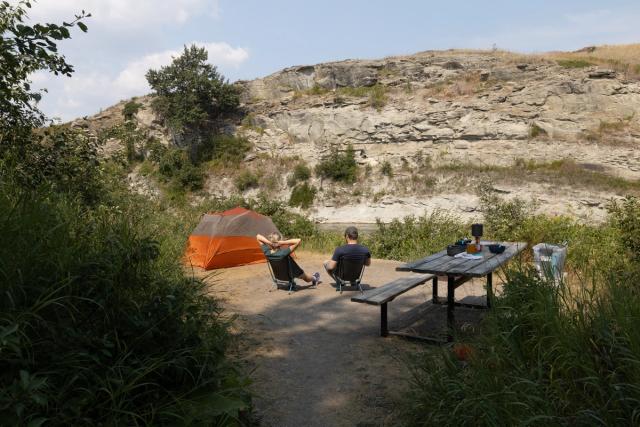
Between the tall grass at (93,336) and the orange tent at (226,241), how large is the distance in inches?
285

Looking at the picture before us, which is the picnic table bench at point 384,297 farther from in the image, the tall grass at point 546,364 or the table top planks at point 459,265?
the tall grass at point 546,364

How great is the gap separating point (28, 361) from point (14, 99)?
3.77 meters

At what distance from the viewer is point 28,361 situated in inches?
88.5

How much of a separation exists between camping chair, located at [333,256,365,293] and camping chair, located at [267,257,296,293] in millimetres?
731

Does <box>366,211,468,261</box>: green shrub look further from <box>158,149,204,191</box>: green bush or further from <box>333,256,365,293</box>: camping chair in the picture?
<box>158,149,204,191</box>: green bush

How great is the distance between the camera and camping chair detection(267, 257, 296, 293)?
795cm

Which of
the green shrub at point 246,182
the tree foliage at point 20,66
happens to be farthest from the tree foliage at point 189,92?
the tree foliage at point 20,66

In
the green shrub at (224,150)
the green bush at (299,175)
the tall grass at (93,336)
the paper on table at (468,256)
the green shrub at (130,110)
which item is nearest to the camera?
the tall grass at (93,336)

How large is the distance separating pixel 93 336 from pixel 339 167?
25581 millimetres

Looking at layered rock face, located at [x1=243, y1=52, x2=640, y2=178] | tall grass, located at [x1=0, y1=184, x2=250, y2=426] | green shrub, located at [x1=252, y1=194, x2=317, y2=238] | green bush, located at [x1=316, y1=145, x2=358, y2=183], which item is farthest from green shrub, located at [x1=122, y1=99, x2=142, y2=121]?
tall grass, located at [x1=0, y1=184, x2=250, y2=426]

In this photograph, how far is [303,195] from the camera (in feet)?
91.7

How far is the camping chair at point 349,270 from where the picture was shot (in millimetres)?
7438

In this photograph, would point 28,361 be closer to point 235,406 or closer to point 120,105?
point 235,406

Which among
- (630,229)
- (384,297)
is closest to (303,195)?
(630,229)
